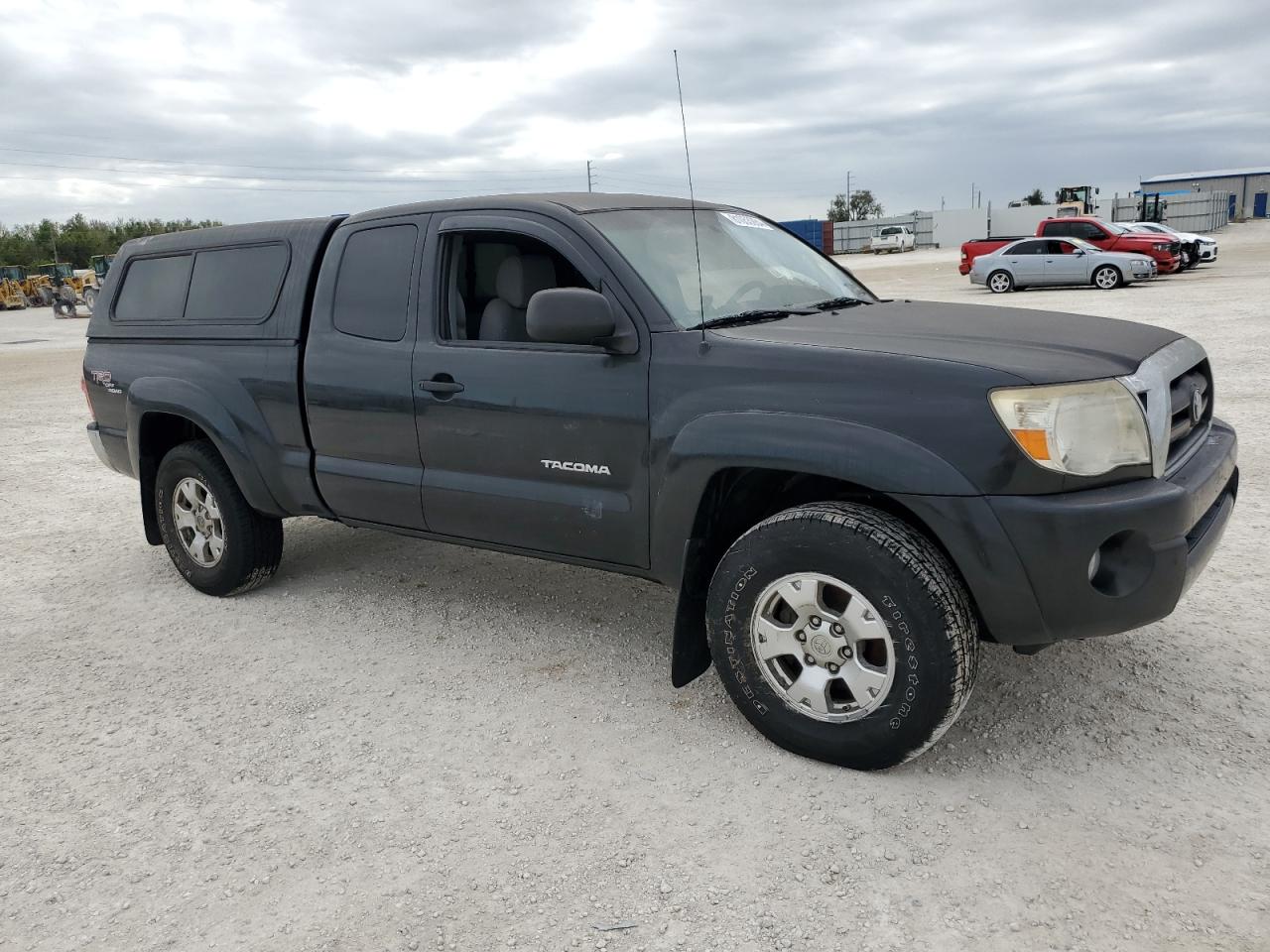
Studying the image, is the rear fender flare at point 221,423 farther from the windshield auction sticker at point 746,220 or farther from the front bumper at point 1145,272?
the front bumper at point 1145,272

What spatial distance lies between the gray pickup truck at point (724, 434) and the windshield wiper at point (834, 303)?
1cm

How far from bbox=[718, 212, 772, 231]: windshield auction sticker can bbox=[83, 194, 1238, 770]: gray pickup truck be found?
0.02 m

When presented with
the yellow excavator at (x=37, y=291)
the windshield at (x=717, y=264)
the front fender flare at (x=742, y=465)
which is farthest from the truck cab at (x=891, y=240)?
the front fender flare at (x=742, y=465)

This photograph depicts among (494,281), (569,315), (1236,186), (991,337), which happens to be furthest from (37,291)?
(1236,186)

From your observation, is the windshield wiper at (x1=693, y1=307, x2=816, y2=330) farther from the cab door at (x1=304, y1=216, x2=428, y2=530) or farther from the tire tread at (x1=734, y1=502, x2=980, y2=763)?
the cab door at (x1=304, y1=216, x2=428, y2=530)

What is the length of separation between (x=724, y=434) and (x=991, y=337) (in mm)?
913

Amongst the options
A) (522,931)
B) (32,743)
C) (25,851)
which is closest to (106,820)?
(25,851)

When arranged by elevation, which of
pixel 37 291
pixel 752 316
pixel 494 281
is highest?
pixel 37 291

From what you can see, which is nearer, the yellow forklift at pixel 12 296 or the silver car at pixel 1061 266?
the silver car at pixel 1061 266

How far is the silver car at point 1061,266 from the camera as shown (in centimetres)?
2205

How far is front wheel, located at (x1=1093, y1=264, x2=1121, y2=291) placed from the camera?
868 inches

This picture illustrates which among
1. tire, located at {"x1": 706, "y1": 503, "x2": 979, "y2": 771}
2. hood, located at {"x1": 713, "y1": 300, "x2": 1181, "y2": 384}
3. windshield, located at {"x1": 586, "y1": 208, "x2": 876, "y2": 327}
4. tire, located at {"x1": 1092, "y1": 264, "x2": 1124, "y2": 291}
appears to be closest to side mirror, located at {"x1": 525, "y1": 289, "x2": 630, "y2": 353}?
windshield, located at {"x1": 586, "y1": 208, "x2": 876, "y2": 327}

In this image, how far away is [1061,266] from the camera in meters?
22.4

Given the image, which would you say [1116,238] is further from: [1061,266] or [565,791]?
[565,791]
